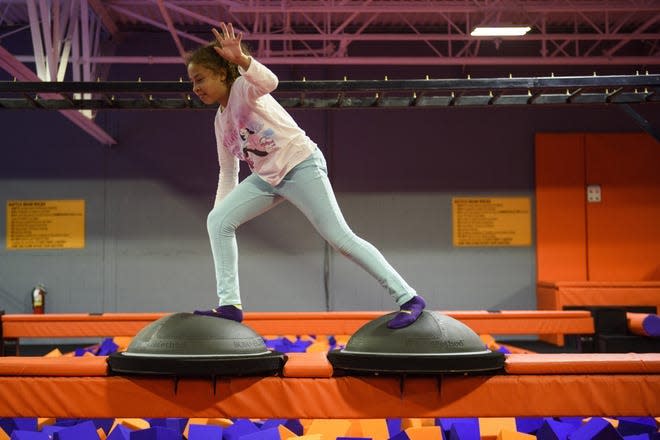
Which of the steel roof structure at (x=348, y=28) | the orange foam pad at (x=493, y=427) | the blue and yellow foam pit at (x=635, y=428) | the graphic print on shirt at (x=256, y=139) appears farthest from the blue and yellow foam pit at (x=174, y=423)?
the steel roof structure at (x=348, y=28)

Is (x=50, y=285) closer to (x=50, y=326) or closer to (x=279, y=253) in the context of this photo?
(x=279, y=253)

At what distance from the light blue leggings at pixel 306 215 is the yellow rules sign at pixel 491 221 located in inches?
270

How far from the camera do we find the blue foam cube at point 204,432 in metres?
2.69

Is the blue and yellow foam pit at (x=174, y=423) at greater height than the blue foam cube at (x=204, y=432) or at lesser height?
lesser

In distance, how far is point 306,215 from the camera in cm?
255

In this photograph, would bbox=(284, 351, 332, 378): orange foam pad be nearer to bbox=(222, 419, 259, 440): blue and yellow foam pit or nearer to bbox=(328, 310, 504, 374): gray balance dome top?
bbox=(328, 310, 504, 374): gray balance dome top

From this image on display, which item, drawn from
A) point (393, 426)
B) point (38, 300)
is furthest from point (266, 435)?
point (38, 300)

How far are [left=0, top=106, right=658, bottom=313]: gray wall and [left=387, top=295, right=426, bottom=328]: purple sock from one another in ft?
21.7

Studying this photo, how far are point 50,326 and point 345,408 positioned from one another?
3.33 metres

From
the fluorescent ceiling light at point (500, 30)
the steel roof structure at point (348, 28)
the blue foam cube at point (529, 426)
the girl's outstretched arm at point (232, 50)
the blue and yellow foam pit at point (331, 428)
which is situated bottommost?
the blue foam cube at point (529, 426)

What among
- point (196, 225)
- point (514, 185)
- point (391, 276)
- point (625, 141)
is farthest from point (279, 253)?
point (391, 276)

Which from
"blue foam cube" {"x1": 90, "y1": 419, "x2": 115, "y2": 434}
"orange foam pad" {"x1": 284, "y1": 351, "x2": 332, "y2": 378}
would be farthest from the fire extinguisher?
"orange foam pad" {"x1": 284, "y1": 351, "x2": 332, "y2": 378}

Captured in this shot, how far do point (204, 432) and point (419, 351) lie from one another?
104cm

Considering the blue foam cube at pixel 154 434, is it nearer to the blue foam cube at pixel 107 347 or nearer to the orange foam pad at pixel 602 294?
the blue foam cube at pixel 107 347
